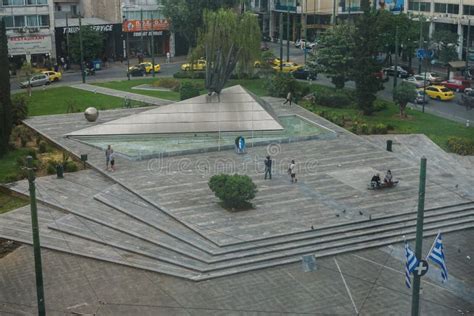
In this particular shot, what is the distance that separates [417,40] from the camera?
244 ft

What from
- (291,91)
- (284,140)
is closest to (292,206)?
(284,140)

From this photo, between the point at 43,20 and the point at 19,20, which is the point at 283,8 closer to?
the point at 43,20

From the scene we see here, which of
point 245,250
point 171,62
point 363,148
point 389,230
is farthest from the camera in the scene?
point 171,62

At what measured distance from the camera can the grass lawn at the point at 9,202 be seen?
32.8 meters

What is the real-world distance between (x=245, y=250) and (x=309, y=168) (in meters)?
10.6

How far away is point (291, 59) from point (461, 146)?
42.1 m

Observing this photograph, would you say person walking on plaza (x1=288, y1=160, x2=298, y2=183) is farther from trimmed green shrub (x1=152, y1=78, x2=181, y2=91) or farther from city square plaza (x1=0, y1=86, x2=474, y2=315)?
trimmed green shrub (x1=152, y1=78, x2=181, y2=91)

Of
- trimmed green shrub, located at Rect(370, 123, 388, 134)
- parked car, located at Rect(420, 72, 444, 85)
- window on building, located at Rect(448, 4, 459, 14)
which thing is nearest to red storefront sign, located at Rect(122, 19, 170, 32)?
parked car, located at Rect(420, 72, 444, 85)

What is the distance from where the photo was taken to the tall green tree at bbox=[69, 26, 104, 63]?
2869 inches

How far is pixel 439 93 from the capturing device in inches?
2370

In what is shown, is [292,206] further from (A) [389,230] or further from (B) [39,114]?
(B) [39,114]

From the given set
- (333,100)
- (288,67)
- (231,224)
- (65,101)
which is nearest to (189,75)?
(288,67)

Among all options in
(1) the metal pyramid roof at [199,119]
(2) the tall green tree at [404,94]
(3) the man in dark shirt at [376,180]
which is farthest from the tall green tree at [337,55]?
(3) the man in dark shirt at [376,180]

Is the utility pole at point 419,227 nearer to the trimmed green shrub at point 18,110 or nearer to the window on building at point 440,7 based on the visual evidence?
the trimmed green shrub at point 18,110
